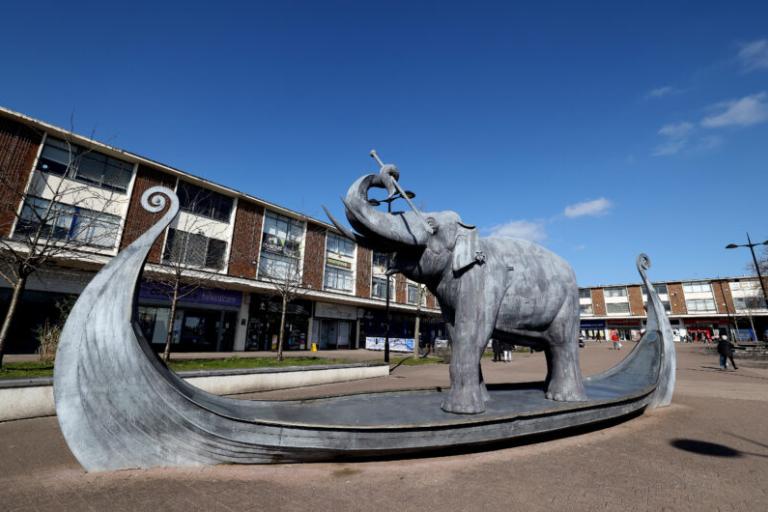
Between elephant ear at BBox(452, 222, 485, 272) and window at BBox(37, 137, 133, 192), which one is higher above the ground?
window at BBox(37, 137, 133, 192)

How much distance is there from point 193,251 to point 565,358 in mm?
19191

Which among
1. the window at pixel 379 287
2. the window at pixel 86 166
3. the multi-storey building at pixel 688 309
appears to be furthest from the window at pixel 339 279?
the multi-storey building at pixel 688 309

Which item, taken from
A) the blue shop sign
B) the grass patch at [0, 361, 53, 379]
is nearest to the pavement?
the grass patch at [0, 361, 53, 379]

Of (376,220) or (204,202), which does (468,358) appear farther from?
(204,202)

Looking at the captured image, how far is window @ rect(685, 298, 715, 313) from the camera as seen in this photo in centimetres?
5328

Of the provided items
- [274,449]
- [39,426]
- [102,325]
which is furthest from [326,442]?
[39,426]

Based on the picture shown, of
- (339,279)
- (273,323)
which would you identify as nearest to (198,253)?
(273,323)

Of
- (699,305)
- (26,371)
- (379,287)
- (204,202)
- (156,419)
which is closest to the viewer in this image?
(156,419)

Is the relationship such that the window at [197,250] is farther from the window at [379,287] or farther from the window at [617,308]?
the window at [617,308]

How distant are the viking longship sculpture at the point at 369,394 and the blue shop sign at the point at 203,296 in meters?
15.7

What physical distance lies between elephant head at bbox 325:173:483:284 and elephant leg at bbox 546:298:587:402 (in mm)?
1789

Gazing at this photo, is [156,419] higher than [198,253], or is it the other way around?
[198,253]

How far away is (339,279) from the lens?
1104 inches

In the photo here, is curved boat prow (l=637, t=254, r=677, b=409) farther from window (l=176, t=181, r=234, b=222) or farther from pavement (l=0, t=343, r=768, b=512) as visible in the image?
window (l=176, t=181, r=234, b=222)
